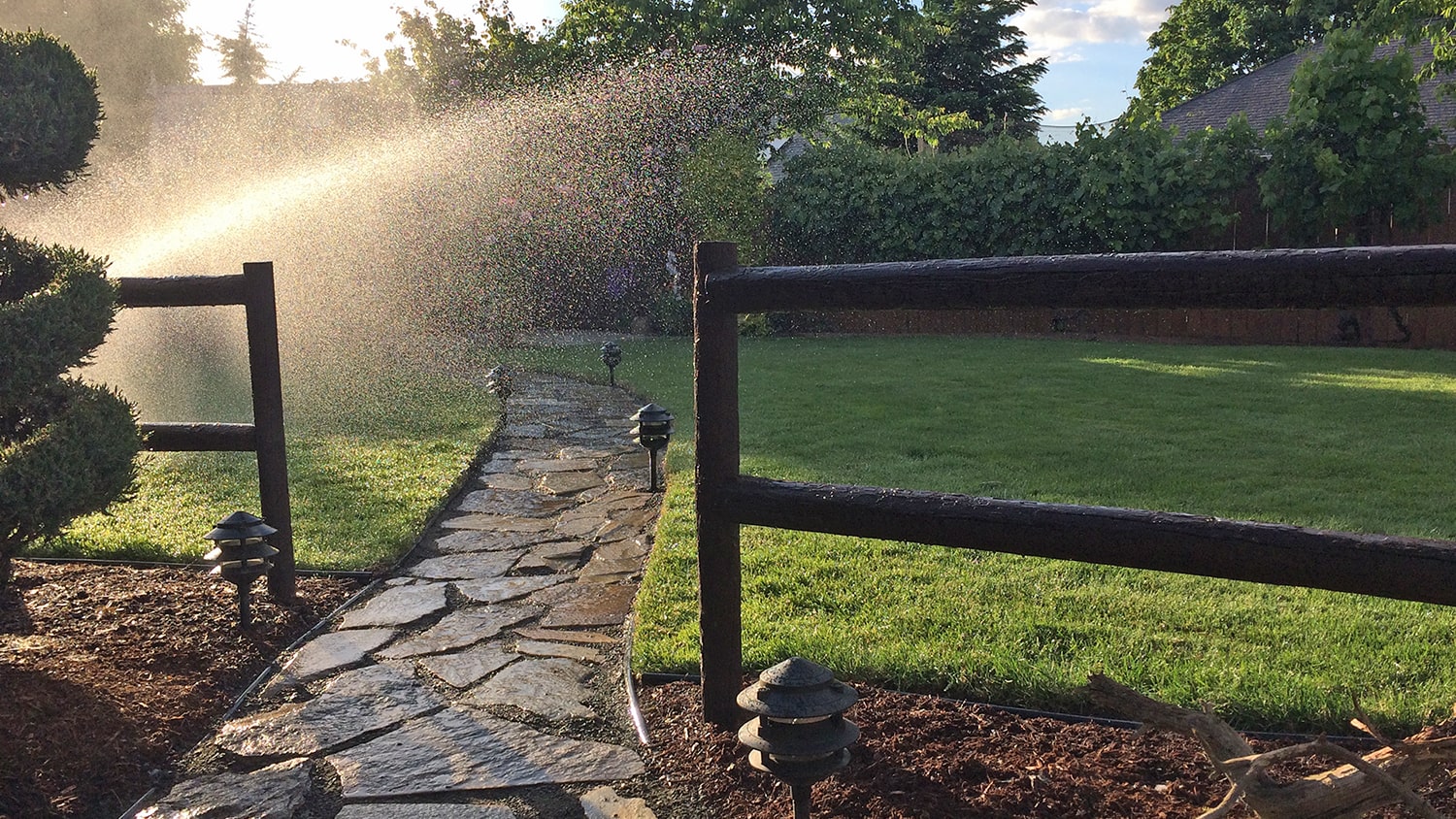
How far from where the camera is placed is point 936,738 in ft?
8.16

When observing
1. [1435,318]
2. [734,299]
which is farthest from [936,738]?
[1435,318]

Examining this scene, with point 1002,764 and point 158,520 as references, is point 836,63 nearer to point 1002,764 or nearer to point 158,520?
point 158,520

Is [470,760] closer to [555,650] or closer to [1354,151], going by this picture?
[555,650]

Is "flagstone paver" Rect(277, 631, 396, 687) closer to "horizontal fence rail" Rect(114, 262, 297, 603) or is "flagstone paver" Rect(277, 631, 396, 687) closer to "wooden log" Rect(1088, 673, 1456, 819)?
"horizontal fence rail" Rect(114, 262, 297, 603)

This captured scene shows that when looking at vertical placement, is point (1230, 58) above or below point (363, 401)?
above

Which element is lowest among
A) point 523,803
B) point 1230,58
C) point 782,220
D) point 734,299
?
point 523,803

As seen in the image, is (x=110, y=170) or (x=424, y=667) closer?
(x=424, y=667)

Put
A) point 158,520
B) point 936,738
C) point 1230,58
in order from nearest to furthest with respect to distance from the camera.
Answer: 1. point 936,738
2. point 158,520
3. point 1230,58

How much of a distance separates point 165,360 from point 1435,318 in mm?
14221

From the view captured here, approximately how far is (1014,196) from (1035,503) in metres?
12.2

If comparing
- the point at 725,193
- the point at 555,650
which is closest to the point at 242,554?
the point at 555,650

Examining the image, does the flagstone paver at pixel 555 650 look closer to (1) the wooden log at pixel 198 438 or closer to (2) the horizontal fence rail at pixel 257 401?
(2) the horizontal fence rail at pixel 257 401

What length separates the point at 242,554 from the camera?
3.32 meters

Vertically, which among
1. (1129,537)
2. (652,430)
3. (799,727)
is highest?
(1129,537)
